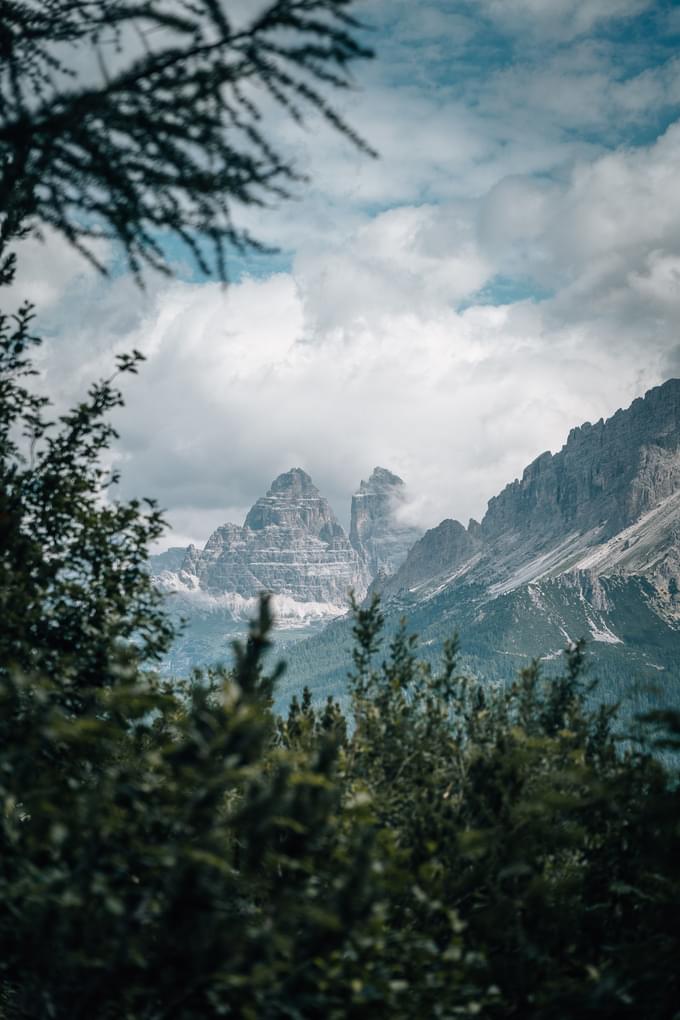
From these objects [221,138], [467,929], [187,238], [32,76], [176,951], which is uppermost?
[32,76]

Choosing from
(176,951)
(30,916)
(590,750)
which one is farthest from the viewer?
(590,750)

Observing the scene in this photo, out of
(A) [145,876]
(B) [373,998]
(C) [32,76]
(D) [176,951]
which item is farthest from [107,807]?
(C) [32,76]

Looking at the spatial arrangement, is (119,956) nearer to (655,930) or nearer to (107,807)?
(107,807)

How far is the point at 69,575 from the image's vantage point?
12.6 m

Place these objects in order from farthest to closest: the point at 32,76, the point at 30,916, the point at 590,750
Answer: the point at 590,750 → the point at 32,76 → the point at 30,916

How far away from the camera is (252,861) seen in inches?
187

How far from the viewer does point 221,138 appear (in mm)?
6117

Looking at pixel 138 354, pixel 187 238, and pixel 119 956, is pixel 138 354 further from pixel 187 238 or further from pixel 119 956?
pixel 119 956

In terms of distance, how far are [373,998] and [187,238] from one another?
554 cm

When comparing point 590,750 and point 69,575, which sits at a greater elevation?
point 69,575

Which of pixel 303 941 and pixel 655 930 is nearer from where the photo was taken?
pixel 303 941

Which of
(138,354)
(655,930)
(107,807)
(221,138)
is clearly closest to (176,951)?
(107,807)

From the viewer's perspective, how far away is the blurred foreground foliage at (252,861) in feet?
15.5

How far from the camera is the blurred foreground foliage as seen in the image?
15.5 ft
